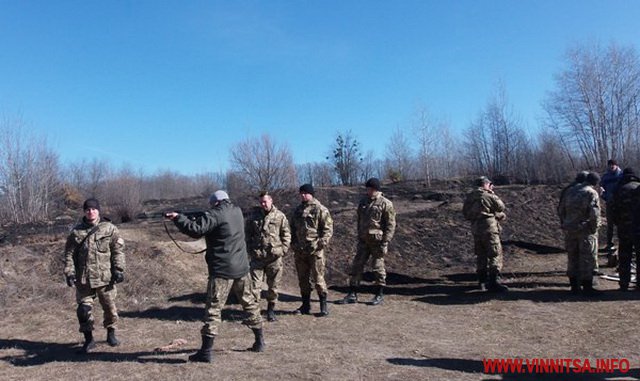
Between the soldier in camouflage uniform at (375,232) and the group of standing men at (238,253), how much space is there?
16 millimetres

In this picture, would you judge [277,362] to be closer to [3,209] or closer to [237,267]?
[237,267]

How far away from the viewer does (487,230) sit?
26.4 ft

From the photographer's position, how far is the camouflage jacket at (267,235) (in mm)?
6656

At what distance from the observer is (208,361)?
5.02m

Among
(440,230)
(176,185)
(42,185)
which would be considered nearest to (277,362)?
(440,230)

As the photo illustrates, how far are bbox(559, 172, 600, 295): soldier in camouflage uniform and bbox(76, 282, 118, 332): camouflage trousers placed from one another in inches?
275

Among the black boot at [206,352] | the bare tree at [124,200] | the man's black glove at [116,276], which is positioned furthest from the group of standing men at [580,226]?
the bare tree at [124,200]

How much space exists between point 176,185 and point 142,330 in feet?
175

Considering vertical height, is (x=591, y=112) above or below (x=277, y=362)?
above

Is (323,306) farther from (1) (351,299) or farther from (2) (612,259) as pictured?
(2) (612,259)

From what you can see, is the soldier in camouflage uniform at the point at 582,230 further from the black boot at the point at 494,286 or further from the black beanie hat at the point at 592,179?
the black boot at the point at 494,286

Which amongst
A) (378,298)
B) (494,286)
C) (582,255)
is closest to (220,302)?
(378,298)

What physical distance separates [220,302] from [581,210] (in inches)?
233

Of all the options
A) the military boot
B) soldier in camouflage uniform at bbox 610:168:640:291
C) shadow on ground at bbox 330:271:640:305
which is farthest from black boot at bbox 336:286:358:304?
the military boot
